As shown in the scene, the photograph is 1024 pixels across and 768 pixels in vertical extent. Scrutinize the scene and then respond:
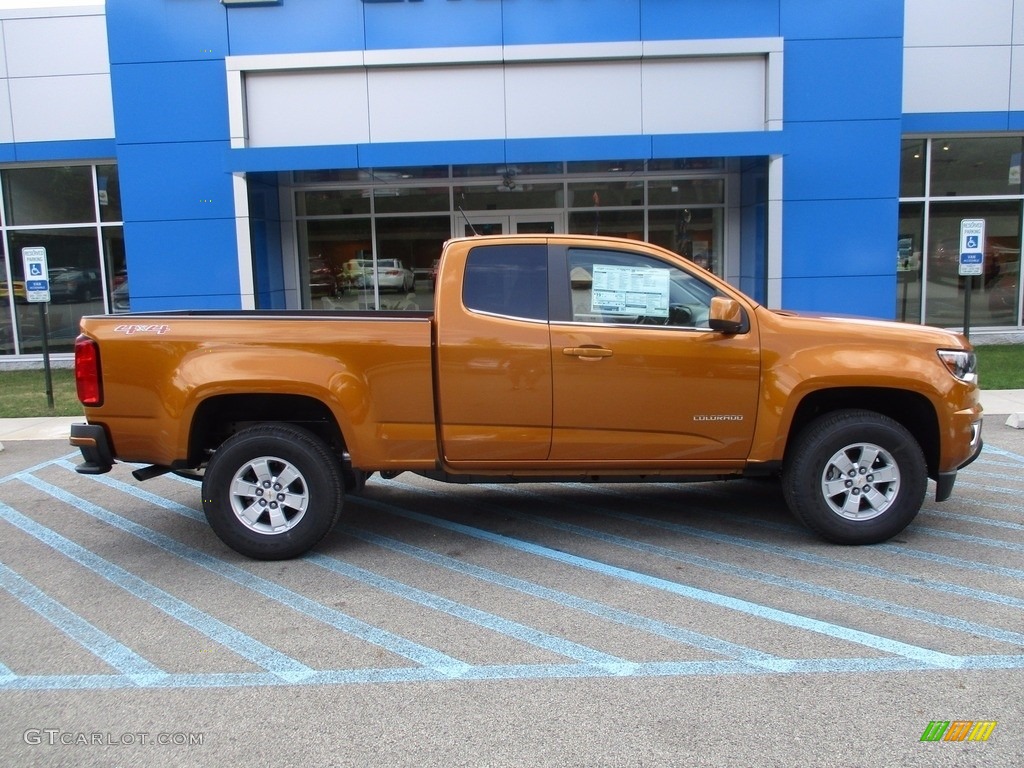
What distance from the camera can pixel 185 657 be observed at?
4215 mm

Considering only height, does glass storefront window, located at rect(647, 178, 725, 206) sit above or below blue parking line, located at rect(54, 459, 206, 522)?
above

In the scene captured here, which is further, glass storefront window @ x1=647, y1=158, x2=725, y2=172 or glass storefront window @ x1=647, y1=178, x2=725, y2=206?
glass storefront window @ x1=647, y1=178, x2=725, y2=206

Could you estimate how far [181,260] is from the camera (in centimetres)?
1337

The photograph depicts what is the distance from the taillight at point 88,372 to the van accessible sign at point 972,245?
32.4ft

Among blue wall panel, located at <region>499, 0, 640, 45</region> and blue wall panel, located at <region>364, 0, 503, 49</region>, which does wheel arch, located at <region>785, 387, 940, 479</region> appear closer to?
blue wall panel, located at <region>499, 0, 640, 45</region>

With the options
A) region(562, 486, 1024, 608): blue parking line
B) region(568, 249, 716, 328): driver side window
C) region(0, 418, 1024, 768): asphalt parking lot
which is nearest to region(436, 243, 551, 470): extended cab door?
region(568, 249, 716, 328): driver side window

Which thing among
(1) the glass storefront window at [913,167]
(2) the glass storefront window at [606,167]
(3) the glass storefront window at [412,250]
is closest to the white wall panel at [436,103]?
(2) the glass storefront window at [606,167]

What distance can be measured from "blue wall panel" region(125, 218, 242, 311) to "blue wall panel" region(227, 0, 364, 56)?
2749mm

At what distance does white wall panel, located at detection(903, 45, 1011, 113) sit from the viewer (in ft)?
47.3

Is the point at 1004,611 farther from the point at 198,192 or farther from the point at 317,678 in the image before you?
the point at 198,192

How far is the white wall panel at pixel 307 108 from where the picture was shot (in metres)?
13.1

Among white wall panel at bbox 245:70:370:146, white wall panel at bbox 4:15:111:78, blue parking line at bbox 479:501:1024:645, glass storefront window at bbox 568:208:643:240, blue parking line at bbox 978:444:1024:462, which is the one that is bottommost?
blue parking line at bbox 978:444:1024:462

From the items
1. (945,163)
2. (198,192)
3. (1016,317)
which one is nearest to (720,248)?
(945,163)

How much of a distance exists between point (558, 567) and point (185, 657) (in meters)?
2.21
